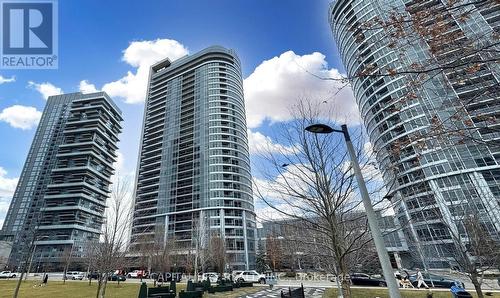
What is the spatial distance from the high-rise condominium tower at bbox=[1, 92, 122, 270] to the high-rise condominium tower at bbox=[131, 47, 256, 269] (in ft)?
51.1

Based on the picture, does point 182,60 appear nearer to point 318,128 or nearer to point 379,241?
point 318,128

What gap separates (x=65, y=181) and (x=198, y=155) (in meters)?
48.4

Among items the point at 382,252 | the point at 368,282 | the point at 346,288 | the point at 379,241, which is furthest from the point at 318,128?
the point at 368,282

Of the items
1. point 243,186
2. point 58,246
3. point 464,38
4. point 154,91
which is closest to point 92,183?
point 58,246

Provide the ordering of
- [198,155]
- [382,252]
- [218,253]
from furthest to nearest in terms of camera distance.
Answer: [198,155] < [218,253] < [382,252]

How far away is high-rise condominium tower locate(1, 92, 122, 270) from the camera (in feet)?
266

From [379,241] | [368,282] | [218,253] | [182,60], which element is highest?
[182,60]

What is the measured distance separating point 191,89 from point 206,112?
16.6m

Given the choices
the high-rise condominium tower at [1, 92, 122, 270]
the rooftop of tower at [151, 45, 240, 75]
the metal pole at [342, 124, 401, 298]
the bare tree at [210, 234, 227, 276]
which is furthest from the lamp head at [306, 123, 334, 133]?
the rooftop of tower at [151, 45, 240, 75]

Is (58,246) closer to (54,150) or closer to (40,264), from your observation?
(40,264)

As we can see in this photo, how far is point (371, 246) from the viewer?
48.8 ft

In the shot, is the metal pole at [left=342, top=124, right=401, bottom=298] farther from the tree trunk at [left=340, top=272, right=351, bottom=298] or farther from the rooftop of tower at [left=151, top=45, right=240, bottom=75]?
the rooftop of tower at [left=151, top=45, right=240, bottom=75]

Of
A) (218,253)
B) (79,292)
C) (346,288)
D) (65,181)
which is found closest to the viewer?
(346,288)

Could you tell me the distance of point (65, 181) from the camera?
295 ft
